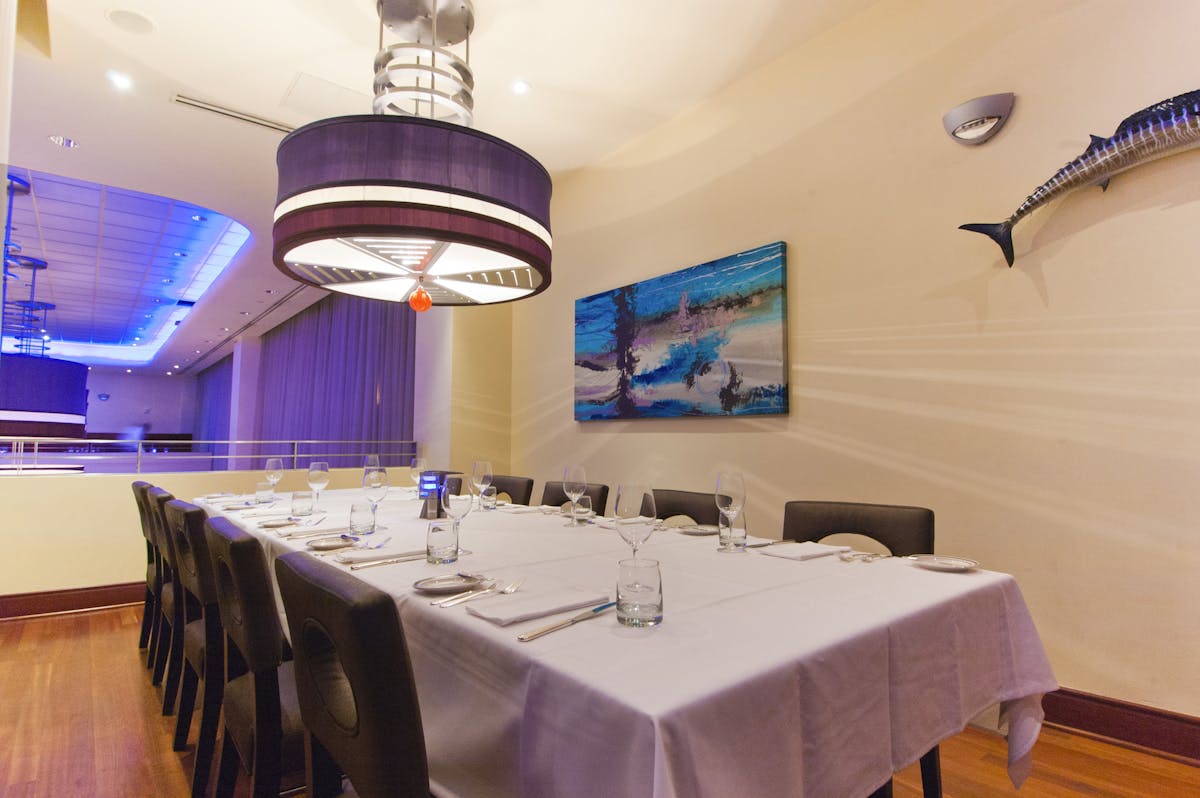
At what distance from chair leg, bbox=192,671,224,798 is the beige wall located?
2.46 meters

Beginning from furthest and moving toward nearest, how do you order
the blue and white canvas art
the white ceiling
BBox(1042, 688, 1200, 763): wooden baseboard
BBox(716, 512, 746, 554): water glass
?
the blue and white canvas art, the white ceiling, BBox(1042, 688, 1200, 763): wooden baseboard, BBox(716, 512, 746, 554): water glass

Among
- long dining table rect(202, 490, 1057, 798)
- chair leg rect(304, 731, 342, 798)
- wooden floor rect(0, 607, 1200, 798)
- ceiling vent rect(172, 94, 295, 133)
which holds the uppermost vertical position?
ceiling vent rect(172, 94, 295, 133)

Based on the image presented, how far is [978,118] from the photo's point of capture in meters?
2.57

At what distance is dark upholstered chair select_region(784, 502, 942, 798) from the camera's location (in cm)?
196

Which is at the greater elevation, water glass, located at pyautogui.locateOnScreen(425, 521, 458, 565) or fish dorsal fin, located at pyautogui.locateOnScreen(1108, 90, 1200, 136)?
fish dorsal fin, located at pyautogui.locateOnScreen(1108, 90, 1200, 136)

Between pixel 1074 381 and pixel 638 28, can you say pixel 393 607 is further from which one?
pixel 638 28

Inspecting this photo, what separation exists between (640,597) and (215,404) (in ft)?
56.4

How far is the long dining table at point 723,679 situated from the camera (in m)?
0.86

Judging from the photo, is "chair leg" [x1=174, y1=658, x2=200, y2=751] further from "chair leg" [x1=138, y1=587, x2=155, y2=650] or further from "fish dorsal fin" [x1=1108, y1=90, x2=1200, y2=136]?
"fish dorsal fin" [x1=1108, y1=90, x2=1200, y2=136]

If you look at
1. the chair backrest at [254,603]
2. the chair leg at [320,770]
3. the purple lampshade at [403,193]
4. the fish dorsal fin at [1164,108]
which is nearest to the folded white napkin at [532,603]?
the chair leg at [320,770]

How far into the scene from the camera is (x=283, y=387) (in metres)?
9.91

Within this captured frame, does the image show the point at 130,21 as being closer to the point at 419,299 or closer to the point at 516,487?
the point at 419,299

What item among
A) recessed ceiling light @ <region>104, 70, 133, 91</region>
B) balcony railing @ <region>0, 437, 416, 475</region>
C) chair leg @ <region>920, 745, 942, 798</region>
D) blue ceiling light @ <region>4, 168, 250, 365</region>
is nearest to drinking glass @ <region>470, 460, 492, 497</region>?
balcony railing @ <region>0, 437, 416, 475</region>

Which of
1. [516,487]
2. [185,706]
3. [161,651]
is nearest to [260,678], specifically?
[185,706]
